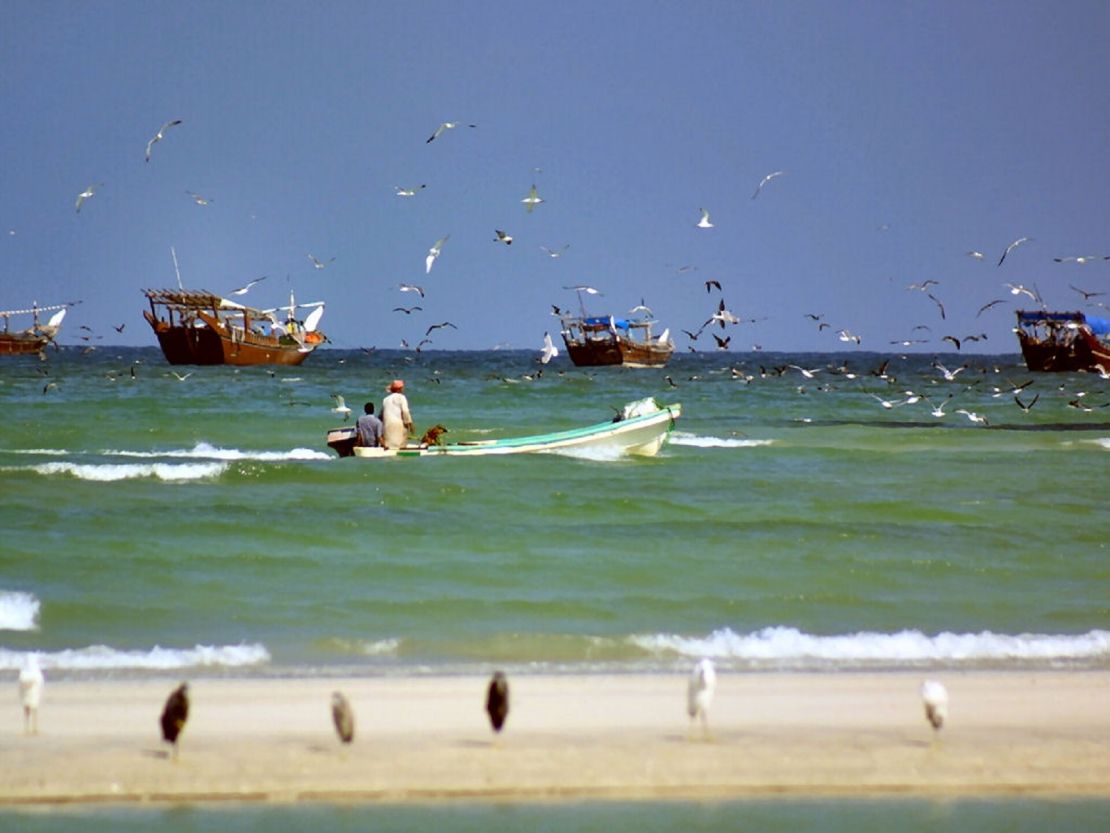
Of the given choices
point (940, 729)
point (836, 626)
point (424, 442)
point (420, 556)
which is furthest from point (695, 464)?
point (940, 729)

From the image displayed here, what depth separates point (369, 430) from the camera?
72.6 ft

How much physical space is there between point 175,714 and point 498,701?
1644mm

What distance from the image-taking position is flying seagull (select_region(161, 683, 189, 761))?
25.1 ft

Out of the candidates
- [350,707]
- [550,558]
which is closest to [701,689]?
[350,707]

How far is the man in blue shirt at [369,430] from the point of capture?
22047 millimetres

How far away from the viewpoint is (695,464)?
26.3 meters

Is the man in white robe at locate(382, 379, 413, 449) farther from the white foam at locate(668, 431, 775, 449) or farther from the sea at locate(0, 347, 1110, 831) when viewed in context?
the white foam at locate(668, 431, 775, 449)

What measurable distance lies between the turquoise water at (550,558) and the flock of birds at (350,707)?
214 centimetres

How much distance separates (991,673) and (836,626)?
198 centimetres

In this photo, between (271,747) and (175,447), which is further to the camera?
(175,447)

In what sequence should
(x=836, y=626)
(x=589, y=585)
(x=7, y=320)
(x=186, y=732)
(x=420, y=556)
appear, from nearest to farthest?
(x=186, y=732) → (x=836, y=626) → (x=589, y=585) → (x=420, y=556) → (x=7, y=320)

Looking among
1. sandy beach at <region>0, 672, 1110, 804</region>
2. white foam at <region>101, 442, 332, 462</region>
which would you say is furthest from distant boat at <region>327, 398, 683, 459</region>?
sandy beach at <region>0, 672, 1110, 804</region>

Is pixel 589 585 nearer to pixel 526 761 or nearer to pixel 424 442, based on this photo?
pixel 526 761

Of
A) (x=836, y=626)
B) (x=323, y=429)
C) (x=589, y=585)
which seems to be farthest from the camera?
(x=323, y=429)
